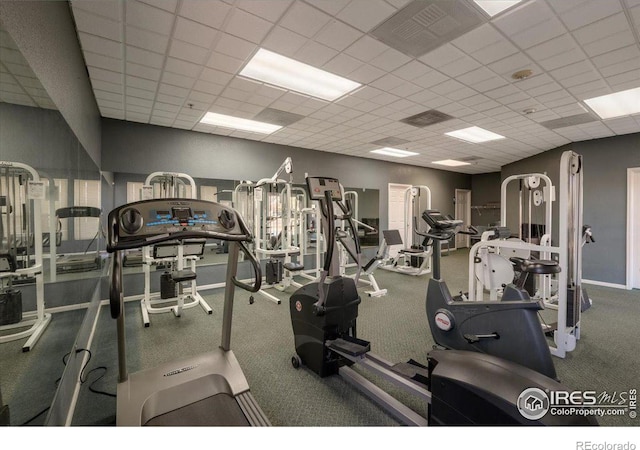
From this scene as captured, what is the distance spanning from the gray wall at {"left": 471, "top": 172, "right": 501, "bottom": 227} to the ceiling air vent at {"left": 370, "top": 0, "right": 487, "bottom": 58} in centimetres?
924

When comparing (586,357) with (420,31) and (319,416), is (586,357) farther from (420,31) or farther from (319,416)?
(420,31)

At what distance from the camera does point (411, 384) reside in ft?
5.67

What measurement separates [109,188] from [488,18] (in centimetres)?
541

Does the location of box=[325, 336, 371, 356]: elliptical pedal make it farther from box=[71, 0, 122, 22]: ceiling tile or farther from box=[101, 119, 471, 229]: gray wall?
box=[101, 119, 471, 229]: gray wall

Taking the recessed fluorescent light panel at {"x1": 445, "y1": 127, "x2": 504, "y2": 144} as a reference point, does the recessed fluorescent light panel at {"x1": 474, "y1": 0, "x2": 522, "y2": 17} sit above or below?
below

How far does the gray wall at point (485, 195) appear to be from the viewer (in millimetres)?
10227

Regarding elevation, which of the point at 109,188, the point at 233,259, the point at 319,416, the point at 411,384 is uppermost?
the point at 109,188

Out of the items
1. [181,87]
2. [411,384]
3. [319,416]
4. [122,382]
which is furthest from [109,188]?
[411,384]

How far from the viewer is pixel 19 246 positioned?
126 centimetres

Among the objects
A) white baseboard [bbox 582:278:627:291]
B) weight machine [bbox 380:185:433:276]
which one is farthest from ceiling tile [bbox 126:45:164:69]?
white baseboard [bbox 582:278:627:291]

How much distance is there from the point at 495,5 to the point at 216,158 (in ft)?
15.2

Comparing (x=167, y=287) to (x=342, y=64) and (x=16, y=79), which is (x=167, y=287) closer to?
(x=16, y=79)

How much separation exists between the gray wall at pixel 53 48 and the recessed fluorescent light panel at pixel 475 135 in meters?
5.51

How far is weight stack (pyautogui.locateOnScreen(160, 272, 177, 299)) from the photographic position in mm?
3840
